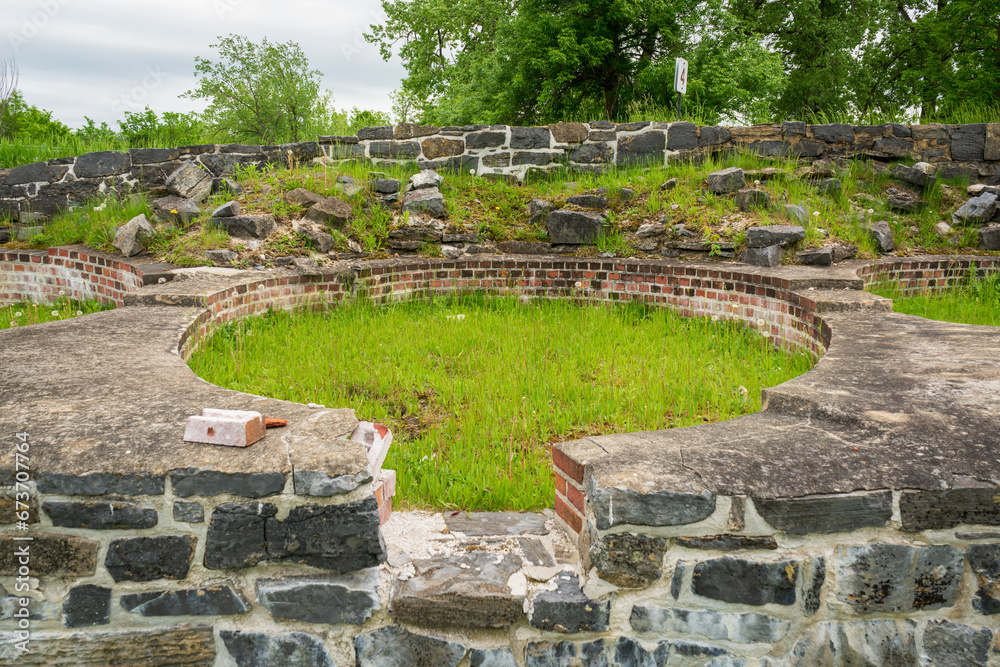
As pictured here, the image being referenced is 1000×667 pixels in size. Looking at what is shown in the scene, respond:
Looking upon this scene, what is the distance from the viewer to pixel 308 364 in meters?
4.20

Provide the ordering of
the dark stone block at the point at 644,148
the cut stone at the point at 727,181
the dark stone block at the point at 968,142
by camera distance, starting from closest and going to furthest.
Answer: the cut stone at the point at 727,181, the dark stone block at the point at 968,142, the dark stone block at the point at 644,148

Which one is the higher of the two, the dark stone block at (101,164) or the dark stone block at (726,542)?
the dark stone block at (101,164)

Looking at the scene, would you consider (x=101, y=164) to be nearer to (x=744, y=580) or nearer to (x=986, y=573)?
(x=744, y=580)

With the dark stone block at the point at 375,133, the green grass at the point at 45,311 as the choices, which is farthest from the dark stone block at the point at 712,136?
the green grass at the point at 45,311

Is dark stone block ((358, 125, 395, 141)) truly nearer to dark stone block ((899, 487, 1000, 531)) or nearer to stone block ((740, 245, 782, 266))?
stone block ((740, 245, 782, 266))

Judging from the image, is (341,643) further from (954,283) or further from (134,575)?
(954,283)

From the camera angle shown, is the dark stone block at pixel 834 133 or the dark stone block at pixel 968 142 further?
the dark stone block at pixel 834 133

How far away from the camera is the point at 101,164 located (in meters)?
7.29

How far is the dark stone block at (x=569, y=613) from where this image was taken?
6.28 ft

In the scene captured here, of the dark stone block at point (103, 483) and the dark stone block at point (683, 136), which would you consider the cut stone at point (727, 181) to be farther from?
the dark stone block at point (103, 483)

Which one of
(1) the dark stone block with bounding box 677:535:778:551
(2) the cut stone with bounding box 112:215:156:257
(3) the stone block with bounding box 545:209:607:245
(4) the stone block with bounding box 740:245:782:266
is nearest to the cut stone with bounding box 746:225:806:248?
(4) the stone block with bounding box 740:245:782:266

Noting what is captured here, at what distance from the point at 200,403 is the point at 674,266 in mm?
4617

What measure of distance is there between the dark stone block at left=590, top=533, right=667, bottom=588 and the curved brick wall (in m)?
5.43

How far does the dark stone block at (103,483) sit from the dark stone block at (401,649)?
0.76 meters
